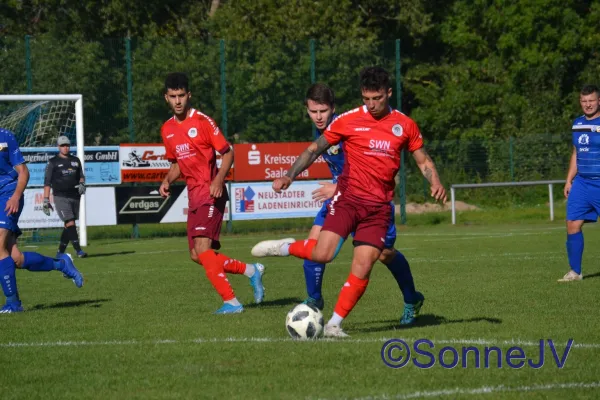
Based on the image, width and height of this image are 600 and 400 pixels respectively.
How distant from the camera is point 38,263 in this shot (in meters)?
10.3

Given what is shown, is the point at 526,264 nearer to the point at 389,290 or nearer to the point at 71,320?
the point at 389,290

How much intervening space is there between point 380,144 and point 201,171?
235 cm

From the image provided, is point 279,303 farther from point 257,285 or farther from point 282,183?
point 282,183

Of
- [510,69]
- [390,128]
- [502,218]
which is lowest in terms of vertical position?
[502,218]

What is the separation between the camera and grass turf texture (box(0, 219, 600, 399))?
18.3 ft

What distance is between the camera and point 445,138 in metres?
37.8

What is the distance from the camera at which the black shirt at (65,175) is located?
58.6ft

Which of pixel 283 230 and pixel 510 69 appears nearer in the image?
pixel 283 230

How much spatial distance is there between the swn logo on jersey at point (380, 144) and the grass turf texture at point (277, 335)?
131 centimetres

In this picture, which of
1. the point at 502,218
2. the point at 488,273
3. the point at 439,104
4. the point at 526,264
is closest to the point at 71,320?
the point at 488,273

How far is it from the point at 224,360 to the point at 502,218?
68.0 feet

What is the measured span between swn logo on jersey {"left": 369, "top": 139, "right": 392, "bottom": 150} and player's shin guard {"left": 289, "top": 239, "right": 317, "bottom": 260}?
2.71ft

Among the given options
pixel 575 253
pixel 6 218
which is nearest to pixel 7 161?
pixel 6 218

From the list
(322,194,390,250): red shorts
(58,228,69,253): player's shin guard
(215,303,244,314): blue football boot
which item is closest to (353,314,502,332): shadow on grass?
(322,194,390,250): red shorts
